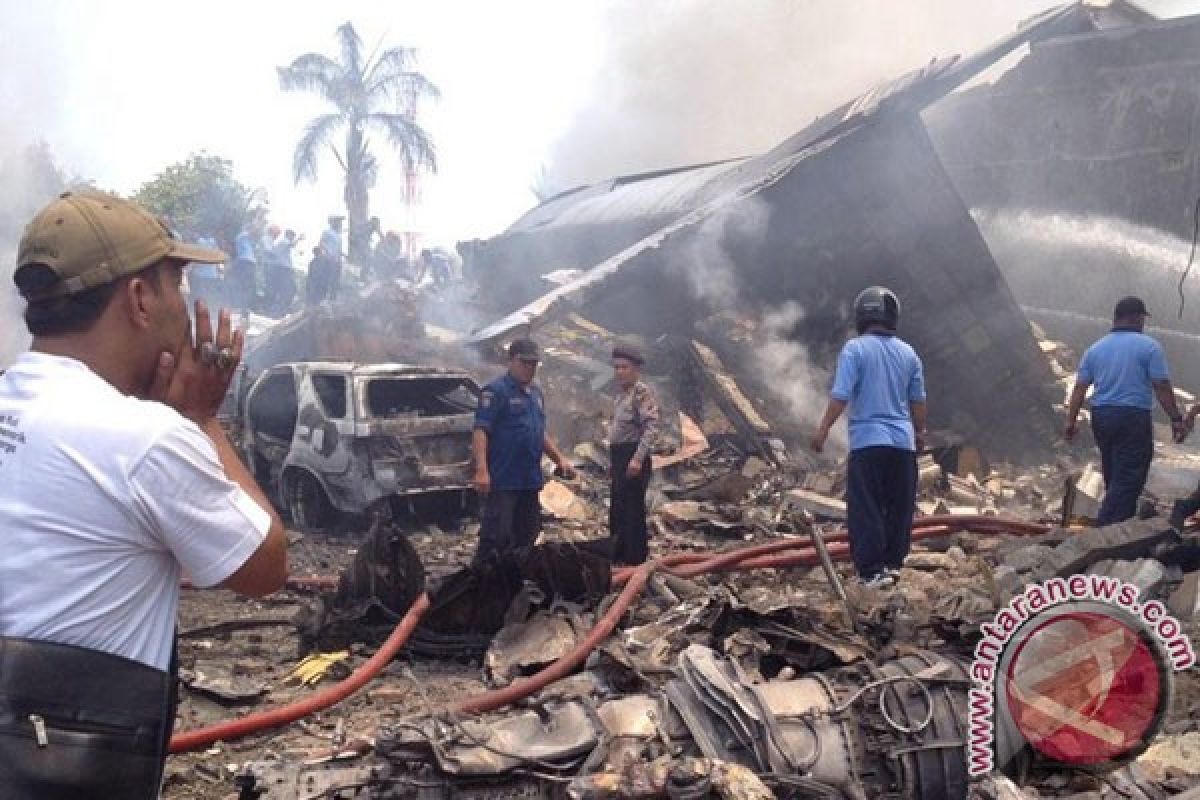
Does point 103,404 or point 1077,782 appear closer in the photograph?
point 103,404

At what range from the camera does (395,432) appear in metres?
8.68

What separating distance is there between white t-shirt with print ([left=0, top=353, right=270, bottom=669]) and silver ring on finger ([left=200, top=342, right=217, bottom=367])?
0.17m

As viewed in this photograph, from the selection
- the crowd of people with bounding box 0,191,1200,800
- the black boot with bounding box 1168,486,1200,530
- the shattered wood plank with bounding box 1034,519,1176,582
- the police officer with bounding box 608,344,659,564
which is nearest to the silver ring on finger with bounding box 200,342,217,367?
the crowd of people with bounding box 0,191,1200,800

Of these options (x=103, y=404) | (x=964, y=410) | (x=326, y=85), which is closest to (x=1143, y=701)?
(x=103, y=404)

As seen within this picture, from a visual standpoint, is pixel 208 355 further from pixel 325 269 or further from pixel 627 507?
pixel 325 269

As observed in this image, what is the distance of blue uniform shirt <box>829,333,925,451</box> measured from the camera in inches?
Answer: 224

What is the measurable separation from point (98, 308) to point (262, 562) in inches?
19.5

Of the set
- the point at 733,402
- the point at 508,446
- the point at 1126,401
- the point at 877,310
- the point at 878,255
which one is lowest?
the point at 508,446

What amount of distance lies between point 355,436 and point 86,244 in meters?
7.29

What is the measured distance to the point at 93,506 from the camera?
1.40m

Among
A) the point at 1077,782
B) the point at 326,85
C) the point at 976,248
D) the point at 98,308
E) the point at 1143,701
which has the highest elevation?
the point at 326,85

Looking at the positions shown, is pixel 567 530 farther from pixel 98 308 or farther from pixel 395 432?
pixel 98 308

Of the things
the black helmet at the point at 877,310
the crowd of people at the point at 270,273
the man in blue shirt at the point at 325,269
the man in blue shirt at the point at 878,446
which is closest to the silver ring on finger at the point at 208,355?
the man in blue shirt at the point at 878,446

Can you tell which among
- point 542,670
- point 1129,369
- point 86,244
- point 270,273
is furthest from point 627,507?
point 270,273
